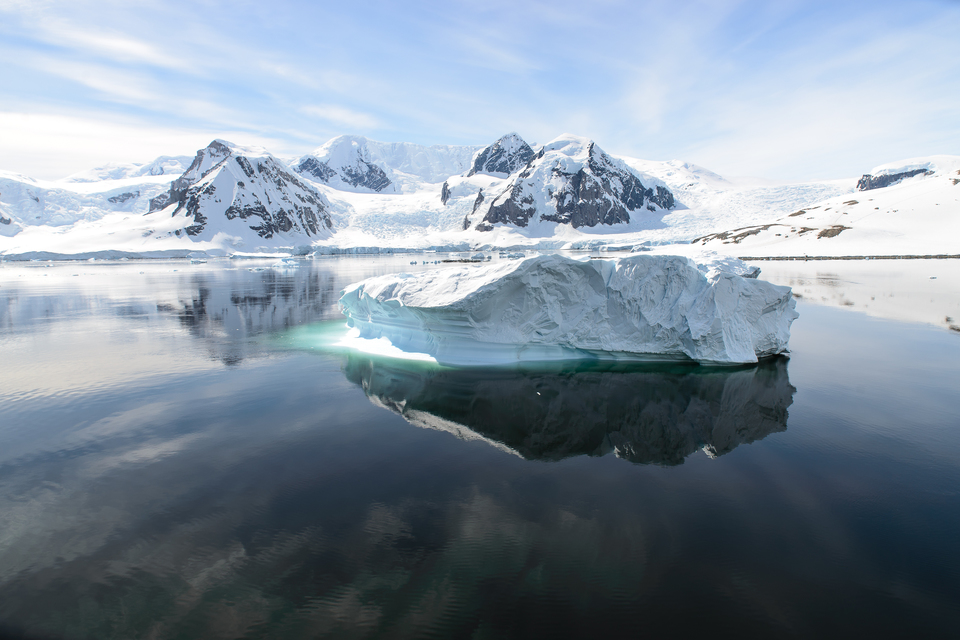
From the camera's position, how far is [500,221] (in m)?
111

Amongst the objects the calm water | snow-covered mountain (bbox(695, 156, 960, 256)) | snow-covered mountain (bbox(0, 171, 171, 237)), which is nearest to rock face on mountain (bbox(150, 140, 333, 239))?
snow-covered mountain (bbox(0, 171, 171, 237))

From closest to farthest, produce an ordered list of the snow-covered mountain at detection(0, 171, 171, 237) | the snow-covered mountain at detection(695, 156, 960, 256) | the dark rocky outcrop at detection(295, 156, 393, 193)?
the snow-covered mountain at detection(695, 156, 960, 256)
the snow-covered mountain at detection(0, 171, 171, 237)
the dark rocky outcrop at detection(295, 156, 393, 193)

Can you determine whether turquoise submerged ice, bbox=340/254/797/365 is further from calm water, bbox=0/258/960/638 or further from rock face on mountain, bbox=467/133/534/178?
rock face on mountain, bbox=467/133/534/178

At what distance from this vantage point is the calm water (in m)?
4.53

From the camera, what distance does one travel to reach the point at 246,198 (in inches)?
3890

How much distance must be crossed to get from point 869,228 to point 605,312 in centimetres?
6755

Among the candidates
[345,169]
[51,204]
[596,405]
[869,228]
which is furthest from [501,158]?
[596,405]

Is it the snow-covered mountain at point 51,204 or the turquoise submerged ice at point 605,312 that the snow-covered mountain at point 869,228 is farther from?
the snow-covered mountain at point 51,204

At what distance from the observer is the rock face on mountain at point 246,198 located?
94.1m

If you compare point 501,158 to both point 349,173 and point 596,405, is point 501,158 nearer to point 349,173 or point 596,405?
point 349,173

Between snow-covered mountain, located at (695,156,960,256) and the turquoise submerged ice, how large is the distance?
175ft

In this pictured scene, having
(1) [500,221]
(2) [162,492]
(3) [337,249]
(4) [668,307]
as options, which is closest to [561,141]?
(1) [500,221]

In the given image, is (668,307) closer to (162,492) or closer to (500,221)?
(162,492)

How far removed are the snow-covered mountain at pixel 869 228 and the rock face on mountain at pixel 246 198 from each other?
81559 millimetres
